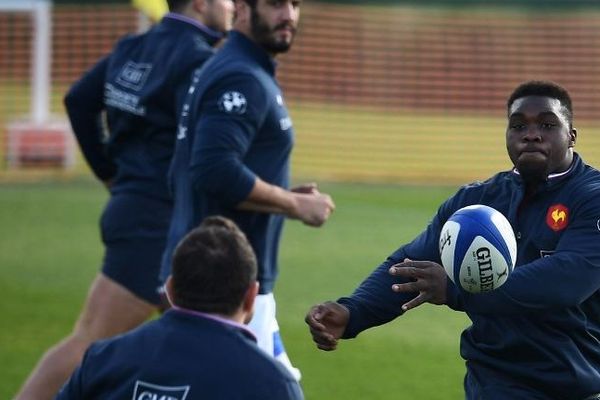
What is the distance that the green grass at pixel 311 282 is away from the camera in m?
9.19

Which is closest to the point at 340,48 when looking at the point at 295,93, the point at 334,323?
the point at 295,93

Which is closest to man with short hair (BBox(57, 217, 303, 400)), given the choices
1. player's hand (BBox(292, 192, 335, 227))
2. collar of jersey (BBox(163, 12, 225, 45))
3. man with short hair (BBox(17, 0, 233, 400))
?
player's hand (BBox(292, 192, 335, 227))

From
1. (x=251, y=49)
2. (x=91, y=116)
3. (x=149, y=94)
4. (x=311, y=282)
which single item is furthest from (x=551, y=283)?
(x=311, y=282)

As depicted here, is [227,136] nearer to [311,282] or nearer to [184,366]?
[184,366]

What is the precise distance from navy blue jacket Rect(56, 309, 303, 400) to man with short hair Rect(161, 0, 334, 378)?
223 centimetres

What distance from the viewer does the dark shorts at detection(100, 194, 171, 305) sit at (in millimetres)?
7469

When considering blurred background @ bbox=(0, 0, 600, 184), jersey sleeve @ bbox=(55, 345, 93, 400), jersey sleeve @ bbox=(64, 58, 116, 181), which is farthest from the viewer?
blurred background @ bbox=(0, 0, 600, 184)

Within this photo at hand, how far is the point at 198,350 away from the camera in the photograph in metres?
4.15

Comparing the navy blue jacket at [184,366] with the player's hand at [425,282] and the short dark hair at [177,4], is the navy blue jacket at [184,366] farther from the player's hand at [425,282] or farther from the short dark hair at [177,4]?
the short dark hair at [177,4]

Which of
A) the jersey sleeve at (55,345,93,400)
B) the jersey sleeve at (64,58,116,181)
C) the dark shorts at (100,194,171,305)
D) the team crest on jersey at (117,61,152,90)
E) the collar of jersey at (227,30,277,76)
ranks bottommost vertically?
the dark shorts at (100,194,171,305)

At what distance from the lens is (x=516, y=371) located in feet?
17.2

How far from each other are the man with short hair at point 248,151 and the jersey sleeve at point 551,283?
1709 mm

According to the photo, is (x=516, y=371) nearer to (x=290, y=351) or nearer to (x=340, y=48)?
(x=290, y=351)

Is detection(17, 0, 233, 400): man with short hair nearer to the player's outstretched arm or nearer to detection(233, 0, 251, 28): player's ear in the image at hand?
detection(233, 0, 251, 28): player's ear
